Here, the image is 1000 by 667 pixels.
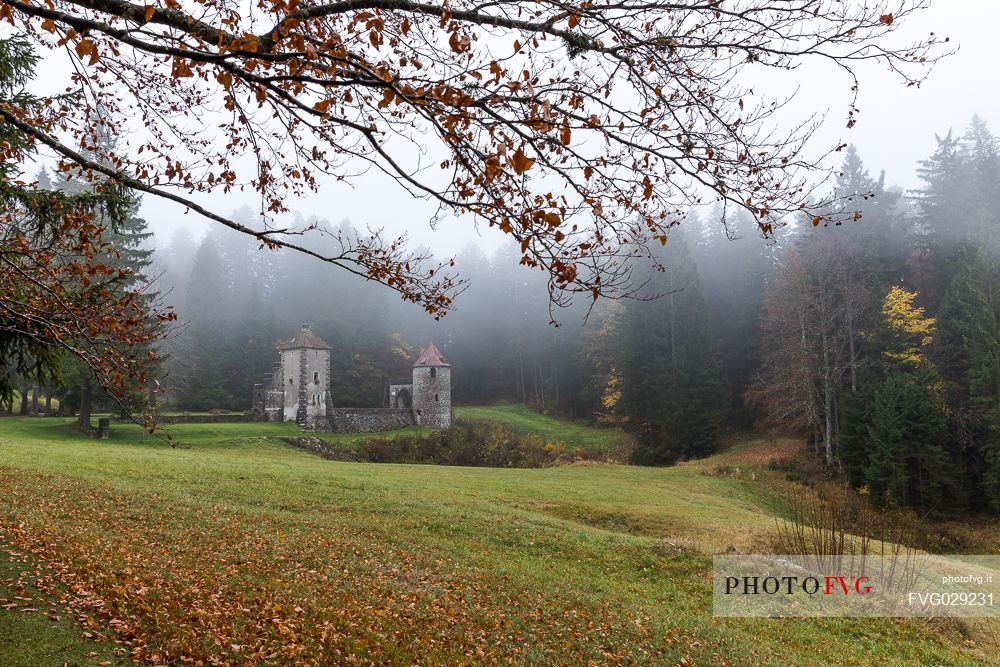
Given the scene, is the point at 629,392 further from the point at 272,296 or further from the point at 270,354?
the point at 272,296

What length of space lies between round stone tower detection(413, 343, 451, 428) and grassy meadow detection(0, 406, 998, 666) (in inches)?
799

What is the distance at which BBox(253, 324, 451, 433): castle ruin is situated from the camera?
113 ft

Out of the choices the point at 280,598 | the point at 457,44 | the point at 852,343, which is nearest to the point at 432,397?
the point at 852,343

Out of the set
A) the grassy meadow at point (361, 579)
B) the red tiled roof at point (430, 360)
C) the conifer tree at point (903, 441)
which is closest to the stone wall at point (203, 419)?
the red tiled roof at point (430, 360)

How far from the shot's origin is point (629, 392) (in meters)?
34.9

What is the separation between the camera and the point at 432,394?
1459 inches

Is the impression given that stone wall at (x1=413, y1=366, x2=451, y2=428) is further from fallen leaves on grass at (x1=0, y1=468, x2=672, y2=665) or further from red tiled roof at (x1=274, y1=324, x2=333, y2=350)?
fallen leaves on grass at (x1=0, y1=468, x2=672, y2=665)

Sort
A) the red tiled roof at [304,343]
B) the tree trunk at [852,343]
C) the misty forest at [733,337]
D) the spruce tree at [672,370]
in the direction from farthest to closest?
the red tiled roof at [304,343]
the spruce tree at [672,370]
the tree trunk at [852,343]
the misty forest at [733,337]

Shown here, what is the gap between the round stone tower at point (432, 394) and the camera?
3675 cm

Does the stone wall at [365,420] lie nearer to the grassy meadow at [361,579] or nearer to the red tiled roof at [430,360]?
the red tiled roof at [430,360]

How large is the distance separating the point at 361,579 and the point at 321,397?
28954 millimetres

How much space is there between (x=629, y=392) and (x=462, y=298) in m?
25.7

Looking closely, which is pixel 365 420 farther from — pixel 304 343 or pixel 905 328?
pixel 905 328

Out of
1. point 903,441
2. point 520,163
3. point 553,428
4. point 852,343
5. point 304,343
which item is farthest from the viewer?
point 553,428
